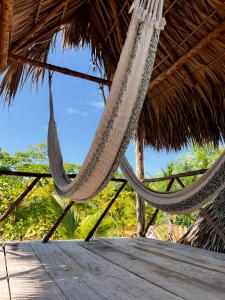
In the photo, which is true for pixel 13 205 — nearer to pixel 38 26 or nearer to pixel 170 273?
pixel 170 273

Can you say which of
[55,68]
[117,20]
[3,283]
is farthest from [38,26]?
[3,283]

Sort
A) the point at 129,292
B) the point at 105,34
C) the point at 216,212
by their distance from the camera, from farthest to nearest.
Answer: the point at 105,34 < the point at 216,212 < the point at 129,292

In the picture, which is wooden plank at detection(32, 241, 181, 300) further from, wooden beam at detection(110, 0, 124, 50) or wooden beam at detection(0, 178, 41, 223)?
wooden beam at detection(110, 0, 124, 50)

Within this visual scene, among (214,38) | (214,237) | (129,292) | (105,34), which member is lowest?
(214,237)

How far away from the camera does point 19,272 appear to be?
4.63 feet

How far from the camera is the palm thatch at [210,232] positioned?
2176 millimetres

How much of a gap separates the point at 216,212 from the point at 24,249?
Answer: 58.5 inches

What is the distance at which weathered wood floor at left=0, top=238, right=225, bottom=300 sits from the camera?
1105 mm

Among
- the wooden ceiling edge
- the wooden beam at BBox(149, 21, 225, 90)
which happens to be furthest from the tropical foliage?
the wooden ceiling edge

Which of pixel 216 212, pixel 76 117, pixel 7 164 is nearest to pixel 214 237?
pixel 216 212

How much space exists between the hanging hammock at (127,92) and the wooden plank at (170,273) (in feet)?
1.60

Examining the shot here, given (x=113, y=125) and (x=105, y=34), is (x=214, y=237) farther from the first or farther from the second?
(x=105, y=34)

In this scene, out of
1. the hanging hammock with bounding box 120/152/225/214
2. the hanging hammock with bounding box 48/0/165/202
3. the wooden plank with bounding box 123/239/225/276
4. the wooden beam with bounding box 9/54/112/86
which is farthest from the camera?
the wooden beam with bounding box 9/54/112/86

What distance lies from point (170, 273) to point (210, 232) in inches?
42.4
